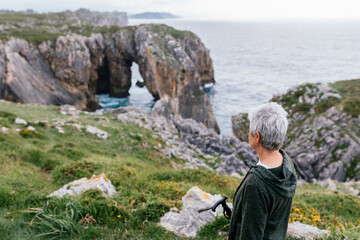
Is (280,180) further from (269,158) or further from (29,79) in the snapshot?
(29,79)

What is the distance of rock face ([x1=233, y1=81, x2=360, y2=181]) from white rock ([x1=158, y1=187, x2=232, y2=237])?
86.4 ft

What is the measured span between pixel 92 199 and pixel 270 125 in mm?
6304

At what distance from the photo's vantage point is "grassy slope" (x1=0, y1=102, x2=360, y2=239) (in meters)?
6.66

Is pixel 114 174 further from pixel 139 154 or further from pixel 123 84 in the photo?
pixel 123 84

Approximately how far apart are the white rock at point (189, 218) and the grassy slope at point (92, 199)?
24 cm

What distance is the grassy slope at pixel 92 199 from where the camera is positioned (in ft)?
21.9

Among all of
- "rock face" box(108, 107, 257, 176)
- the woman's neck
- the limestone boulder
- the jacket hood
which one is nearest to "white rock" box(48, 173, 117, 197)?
the woman's neck

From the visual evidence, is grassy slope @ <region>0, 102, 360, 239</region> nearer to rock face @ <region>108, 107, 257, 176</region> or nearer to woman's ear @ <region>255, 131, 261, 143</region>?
woman's ear @ <region>255, 131, 261, 143</region>

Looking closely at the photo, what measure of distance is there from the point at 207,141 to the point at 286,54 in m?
131

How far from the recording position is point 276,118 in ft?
11.2

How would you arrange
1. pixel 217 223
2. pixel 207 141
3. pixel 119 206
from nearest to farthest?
pixel 217 223
pixel 119 206
pixel 207 141

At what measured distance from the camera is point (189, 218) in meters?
7.28

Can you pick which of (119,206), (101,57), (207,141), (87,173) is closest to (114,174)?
(87,173)

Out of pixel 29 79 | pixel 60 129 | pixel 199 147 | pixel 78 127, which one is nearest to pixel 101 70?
pixel 29 79
